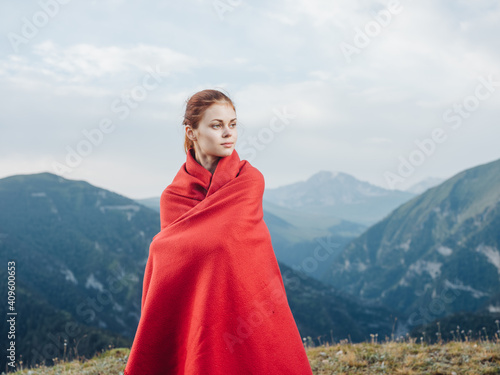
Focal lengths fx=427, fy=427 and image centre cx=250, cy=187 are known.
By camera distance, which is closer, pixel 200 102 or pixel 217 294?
pixel 217 294

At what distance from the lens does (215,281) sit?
3.70 metres

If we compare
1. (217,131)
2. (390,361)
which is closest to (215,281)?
(217,131)

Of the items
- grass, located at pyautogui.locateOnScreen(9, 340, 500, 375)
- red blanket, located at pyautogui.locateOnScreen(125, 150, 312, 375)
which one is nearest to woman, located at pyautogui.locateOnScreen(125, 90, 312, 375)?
red blanket, located at pyautogui.locateOnScreen(125, 150, 312, 375)

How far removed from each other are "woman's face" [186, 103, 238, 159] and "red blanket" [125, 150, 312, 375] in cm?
15

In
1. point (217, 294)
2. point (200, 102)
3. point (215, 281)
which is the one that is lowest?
point (217, 294)

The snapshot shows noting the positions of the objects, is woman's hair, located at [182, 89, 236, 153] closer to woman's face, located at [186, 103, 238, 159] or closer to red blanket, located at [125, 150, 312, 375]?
woman's face, located at [186, 103, 238, 159]

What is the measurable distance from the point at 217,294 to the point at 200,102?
5.96ft

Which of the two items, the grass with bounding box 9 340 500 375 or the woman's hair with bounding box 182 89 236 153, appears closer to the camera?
the woman's hair with bounding box 182 89 236 153

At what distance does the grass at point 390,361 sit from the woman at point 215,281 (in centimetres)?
539

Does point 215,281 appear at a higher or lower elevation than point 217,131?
lower

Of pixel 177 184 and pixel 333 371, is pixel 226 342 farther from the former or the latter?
pixel 333 371

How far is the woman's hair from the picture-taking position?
411 cm

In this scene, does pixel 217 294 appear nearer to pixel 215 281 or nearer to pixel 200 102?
pixel 215 281

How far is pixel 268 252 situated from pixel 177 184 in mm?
1120
